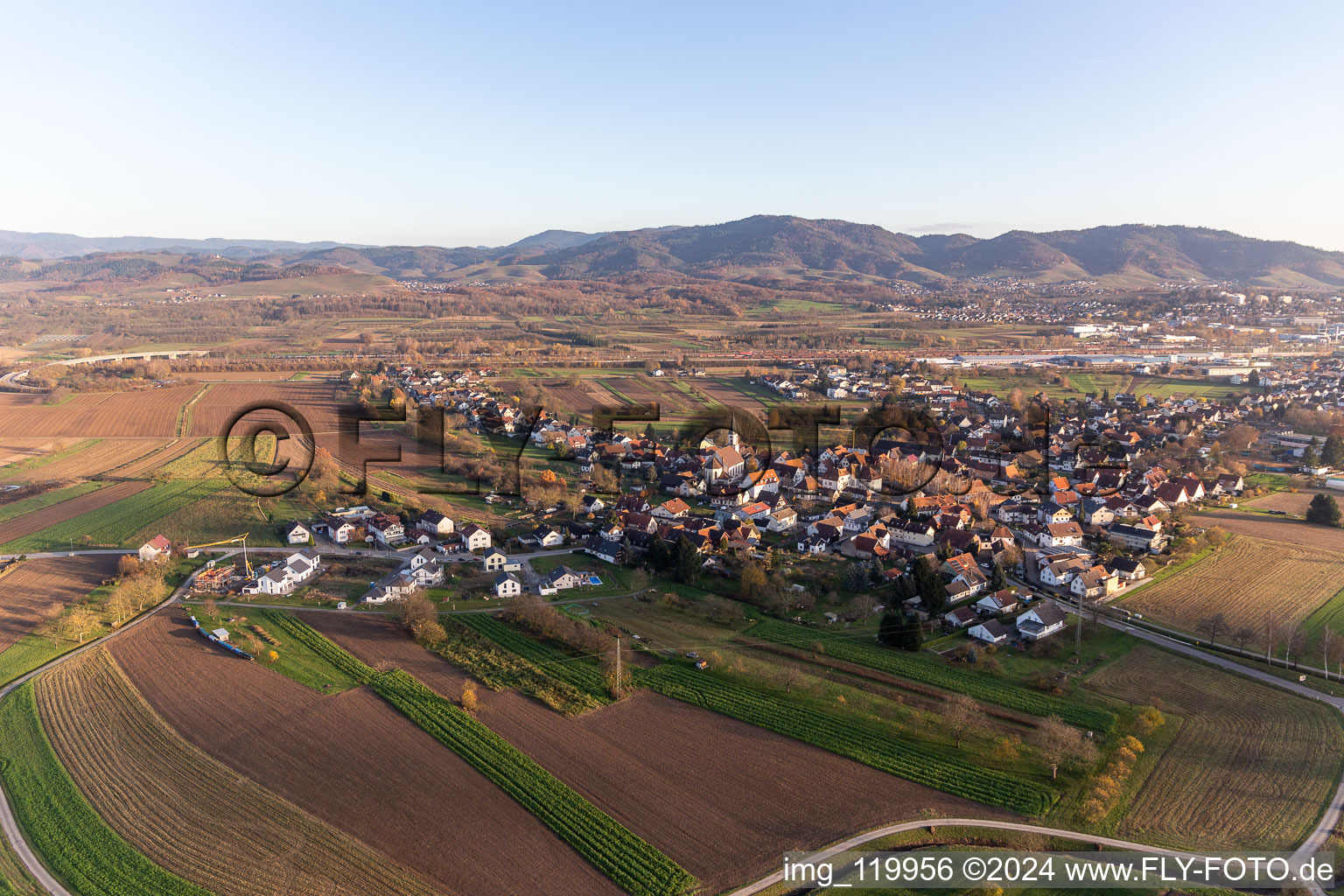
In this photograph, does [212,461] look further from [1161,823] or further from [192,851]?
[1161,823]

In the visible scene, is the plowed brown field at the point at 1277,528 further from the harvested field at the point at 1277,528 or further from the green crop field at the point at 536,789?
the green crop field at the point at 536,789

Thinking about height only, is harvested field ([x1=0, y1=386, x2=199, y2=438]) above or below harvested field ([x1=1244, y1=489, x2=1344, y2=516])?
below

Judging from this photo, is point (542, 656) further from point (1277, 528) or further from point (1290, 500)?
point (1290, 500)

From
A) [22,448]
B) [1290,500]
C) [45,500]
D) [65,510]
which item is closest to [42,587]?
[65,510]

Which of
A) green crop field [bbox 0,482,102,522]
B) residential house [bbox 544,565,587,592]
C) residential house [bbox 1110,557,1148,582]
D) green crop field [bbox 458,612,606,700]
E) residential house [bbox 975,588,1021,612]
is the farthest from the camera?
green crop field [bbox 0,482,102,522]

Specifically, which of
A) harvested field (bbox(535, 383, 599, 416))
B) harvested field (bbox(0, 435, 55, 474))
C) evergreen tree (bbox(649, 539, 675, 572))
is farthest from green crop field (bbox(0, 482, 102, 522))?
evergreen tree (bbox(649, 539, 675, 572))

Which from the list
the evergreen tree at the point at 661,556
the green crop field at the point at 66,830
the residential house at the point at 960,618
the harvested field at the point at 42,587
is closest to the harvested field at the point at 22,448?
the harvested field at the point at 42,587

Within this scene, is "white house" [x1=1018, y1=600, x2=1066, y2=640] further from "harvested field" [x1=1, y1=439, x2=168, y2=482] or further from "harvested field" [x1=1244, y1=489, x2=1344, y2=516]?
"harvested field" [x1=1, y1=439, x2=168, y2=482]
